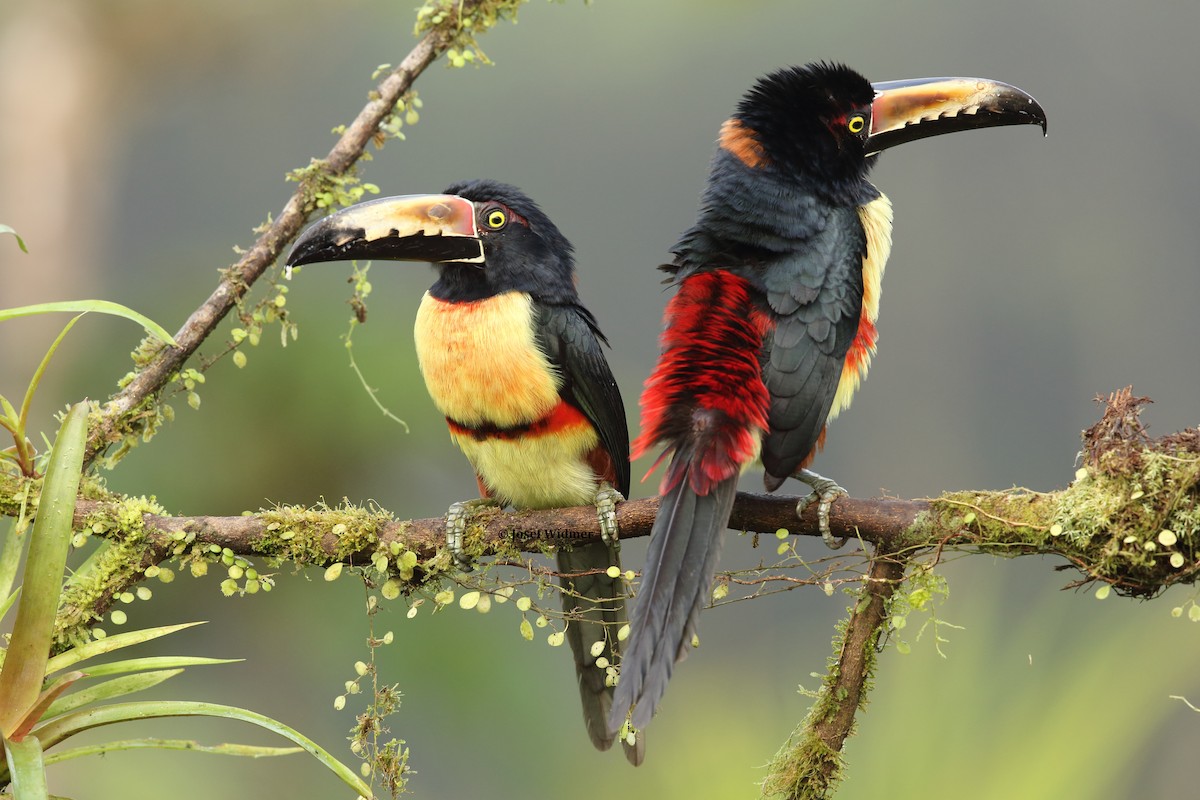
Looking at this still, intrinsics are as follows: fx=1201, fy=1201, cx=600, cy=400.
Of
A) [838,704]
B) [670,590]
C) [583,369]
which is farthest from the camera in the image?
[583,369]

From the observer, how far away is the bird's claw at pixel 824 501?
1845 millimetres

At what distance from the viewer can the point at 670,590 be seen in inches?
66.6

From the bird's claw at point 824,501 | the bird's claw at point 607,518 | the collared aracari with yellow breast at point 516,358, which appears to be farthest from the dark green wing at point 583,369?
the bird's claw at point 824,501

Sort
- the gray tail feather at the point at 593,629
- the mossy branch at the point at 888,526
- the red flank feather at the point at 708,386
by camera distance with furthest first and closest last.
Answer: the gray tail feather at the point at 593,629 < the red flank feather at the point at 708,386 < the mossy branch at the point at 888,526

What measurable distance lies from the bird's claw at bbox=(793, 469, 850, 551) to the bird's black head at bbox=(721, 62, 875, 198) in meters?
0.63

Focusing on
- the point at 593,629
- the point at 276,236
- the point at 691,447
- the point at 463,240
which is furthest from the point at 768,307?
the point at 276,236

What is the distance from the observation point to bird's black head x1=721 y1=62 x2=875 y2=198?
7.41ft

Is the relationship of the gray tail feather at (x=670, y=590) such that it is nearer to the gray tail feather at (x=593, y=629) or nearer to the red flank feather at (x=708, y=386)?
the red flank feather at (x=708, y=386)

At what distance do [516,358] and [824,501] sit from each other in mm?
609

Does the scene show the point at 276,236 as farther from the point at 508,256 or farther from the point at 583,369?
the point at 583,369

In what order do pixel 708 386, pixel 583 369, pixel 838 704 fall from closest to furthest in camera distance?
1. pixel 838 704
2. pixel 708 386
3. pixel 583 369

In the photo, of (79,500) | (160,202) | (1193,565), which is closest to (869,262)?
(1193,565)

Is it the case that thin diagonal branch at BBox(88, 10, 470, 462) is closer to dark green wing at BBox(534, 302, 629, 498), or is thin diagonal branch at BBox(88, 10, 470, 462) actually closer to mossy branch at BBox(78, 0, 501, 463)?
mossy branch at BBox(78, 0, 501, 463)

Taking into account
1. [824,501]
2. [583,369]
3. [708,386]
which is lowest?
[824,501]
